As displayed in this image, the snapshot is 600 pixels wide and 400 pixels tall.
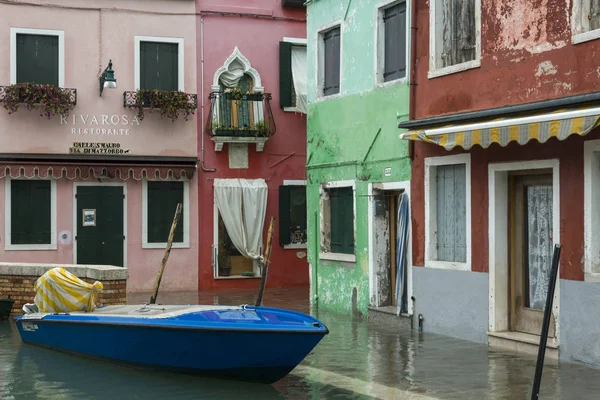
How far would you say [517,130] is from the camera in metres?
10.8

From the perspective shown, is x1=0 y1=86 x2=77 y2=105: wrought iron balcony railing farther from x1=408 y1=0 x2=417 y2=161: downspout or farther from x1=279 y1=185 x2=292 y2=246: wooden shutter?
x1=408 y1=0 x2=417 y2=161: downspout

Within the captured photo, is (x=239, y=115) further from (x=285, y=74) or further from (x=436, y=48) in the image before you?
(x=436, y=48)

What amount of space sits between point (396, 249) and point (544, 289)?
3.26 meters

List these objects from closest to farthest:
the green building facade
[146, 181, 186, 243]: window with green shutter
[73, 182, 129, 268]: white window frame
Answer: the green building facade
[73, 182, 129, 268]: white window frame
[146, 181, 186, 243]: window with green shutter

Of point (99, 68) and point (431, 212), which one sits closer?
point (431, 212)

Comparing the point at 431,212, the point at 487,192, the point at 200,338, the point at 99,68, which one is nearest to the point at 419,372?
the point at 200,338

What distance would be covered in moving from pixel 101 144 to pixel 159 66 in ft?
6.79

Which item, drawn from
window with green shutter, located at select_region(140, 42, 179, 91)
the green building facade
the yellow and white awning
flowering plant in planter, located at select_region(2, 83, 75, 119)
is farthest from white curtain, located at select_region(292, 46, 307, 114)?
the yellow and white awning

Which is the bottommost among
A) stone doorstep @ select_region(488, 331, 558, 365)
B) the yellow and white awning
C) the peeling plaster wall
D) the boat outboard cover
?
stone doorstep @ select_region(488, 331, 558, 365)

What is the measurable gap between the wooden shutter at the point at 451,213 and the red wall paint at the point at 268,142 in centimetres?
826

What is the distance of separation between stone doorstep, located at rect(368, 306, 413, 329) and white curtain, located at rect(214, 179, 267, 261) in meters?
6.32

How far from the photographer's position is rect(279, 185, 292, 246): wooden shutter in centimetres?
2141

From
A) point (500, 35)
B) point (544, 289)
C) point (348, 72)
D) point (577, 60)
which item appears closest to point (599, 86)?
point (577, 60)

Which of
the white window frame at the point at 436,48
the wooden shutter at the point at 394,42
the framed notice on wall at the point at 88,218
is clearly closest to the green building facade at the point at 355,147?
the wooden shutter at the point at 394,42
